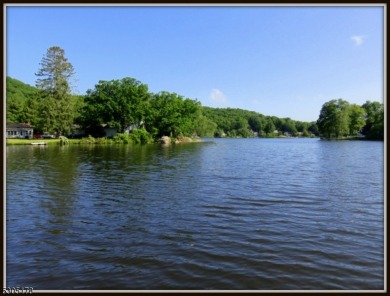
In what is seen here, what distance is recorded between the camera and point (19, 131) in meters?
84.7

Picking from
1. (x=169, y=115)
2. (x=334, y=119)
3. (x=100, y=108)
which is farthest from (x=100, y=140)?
(x=334, y=119)

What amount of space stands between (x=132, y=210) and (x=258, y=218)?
17.2 feet

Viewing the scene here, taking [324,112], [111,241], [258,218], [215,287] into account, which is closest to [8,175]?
[111,241]

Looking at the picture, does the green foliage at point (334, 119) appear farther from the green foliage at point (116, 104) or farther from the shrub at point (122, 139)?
the shrub at point (122, 139)

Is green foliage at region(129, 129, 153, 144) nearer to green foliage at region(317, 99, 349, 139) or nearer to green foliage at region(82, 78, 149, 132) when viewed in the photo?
green foliage at region(82, 78, 149, 132)

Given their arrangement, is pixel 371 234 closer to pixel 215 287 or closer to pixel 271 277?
pixel 271 277

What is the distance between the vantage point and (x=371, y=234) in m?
10.9

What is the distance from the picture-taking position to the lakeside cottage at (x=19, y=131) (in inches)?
3270

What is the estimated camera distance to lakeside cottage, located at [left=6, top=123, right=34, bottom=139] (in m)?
83.1

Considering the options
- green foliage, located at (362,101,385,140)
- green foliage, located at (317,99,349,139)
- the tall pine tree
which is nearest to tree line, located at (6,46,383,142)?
the tall pine tree

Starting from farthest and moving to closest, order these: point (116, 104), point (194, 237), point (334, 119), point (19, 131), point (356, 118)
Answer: point (356, 118) < point (334, 119) < point (19, 131) < point (116, 104) < point (194, 237)

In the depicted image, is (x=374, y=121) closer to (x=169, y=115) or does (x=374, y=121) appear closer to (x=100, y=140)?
(x=169, y=115)

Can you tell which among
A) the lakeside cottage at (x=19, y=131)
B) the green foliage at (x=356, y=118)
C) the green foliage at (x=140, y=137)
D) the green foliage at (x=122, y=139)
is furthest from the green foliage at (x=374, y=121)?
the lakeside cottage at (x=19, y=131)

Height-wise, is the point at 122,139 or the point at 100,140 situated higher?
the point at 122,139
